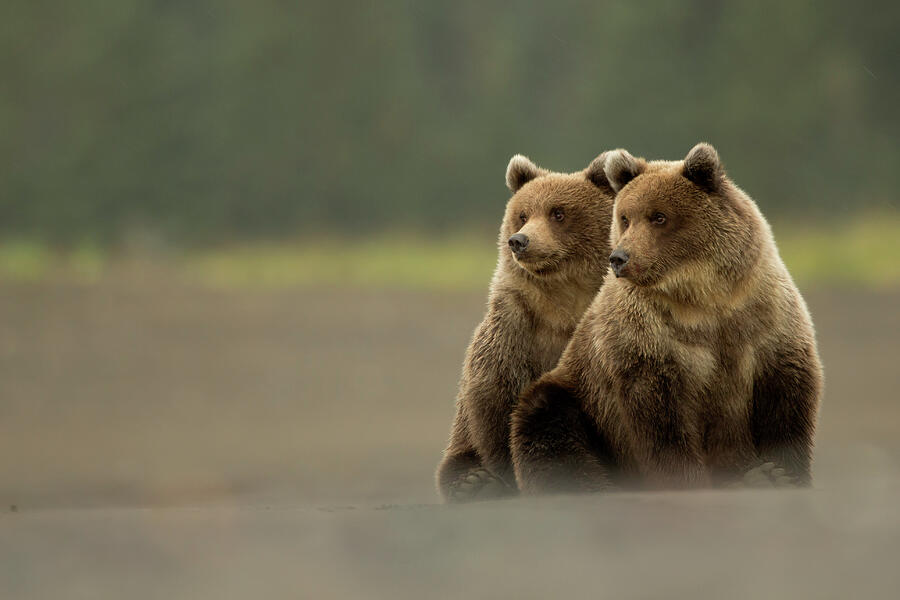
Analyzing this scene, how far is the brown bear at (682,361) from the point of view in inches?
120

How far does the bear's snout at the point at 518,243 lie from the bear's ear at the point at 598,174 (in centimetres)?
35

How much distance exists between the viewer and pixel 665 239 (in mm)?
3064

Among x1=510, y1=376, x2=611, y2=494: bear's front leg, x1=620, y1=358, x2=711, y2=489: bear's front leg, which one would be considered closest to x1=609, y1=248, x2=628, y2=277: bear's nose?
x1=620, y1=358, x2=711, y2=489: bear's front leg

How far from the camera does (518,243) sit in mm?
3352

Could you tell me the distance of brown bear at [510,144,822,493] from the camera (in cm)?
304

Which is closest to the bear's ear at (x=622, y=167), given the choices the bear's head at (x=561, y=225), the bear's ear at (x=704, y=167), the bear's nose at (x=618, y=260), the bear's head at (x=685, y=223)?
the bear's head at (x=685, y=223)

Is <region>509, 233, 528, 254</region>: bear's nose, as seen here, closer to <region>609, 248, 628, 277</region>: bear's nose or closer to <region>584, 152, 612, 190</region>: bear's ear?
<region>584, 152, 612, 190</region>: bear's ear

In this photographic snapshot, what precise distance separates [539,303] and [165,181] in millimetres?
21369

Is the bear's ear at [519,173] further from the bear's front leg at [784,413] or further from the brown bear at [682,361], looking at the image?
the bear's front leg at [784,413]

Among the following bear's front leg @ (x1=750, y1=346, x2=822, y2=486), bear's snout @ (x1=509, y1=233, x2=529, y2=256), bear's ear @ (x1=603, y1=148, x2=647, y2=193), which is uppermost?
bear's ear @ (x1=603, y1=148, x2=647, y2=193)

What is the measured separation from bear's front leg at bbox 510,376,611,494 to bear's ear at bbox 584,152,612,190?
680mm

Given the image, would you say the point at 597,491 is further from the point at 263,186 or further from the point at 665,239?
the point at 263,186

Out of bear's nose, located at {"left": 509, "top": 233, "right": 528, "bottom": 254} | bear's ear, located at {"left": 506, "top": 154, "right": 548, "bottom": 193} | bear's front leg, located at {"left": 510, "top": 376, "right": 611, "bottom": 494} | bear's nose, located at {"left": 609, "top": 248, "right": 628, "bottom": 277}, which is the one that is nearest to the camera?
bear's nose, located at {"left": 609, "top": 248, "right": 628, "bottom": 277}

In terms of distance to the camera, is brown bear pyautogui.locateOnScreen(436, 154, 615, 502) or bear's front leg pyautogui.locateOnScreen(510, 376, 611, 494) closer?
bear's front leg pyautogui.locateOnScreen(510, 376, 611, 494)
